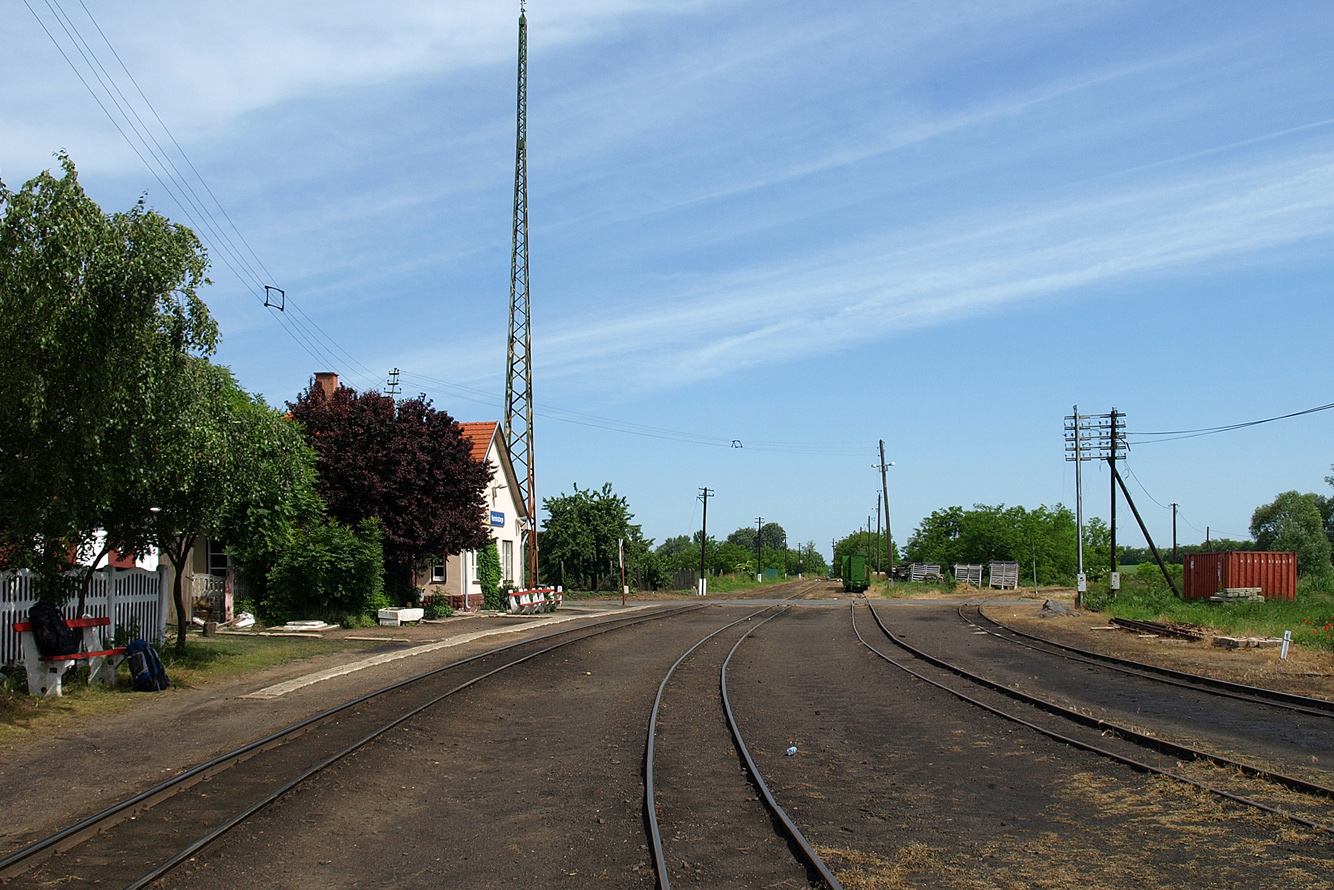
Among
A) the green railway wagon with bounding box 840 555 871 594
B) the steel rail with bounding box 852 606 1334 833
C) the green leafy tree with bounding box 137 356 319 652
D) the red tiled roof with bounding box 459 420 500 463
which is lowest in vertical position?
the green railway wagon with bounding box 840 555 871 594

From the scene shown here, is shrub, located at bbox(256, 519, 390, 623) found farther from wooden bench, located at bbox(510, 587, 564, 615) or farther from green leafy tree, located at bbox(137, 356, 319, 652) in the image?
wooden bench, located at bbox(510, 587, 564, 615)

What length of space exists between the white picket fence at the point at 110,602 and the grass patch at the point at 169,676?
441mm

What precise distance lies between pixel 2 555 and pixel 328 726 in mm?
5236

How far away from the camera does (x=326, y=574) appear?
2630 cm

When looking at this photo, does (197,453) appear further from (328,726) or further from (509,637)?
(509,637)

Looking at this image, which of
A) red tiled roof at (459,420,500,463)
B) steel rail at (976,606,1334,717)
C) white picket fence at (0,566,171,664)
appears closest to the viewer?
white picket fence at (0,566,171,664)

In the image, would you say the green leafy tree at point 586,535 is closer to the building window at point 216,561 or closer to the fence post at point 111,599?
the building window at point 216,561

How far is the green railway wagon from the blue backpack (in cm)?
5946

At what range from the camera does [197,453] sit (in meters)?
13.6

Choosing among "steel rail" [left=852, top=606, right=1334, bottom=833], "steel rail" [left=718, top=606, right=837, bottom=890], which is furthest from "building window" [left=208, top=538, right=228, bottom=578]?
"steel rail" [left=852, top=606, right=1334, bottom=833]

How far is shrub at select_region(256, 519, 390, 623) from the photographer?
85.7 feet

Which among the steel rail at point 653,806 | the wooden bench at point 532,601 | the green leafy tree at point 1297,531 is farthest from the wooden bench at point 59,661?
the green leafy tree at point 1297,531

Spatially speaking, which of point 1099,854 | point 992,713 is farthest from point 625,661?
point 1099,854

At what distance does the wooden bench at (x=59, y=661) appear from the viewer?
12.9m
